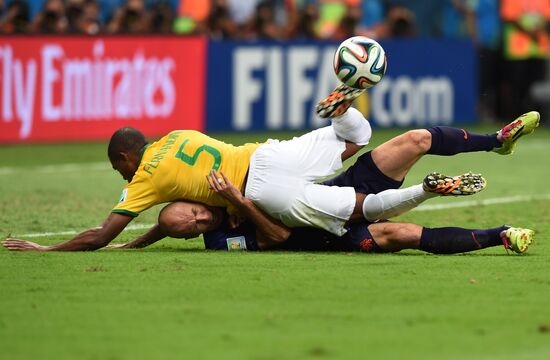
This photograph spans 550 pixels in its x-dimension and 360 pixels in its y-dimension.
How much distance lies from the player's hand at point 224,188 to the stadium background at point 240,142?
1.44 ft

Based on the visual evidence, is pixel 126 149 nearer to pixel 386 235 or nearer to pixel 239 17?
pixel 386 235

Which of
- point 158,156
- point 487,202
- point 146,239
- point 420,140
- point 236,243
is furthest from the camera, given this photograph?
point 487,202

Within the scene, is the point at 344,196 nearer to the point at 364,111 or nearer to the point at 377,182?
the point at 377,182

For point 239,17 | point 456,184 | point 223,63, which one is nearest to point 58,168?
point 223,63

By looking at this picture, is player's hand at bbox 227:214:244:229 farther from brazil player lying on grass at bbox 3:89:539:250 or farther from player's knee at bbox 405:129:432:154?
player's knee at bbox 405:129:432:154

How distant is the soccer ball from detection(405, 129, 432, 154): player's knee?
47 cm

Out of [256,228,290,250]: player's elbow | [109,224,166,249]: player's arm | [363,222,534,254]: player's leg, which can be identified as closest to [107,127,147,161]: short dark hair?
[109,224,166,249]: player's arm

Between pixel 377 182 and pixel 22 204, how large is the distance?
538cm

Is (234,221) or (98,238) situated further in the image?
(234,221)

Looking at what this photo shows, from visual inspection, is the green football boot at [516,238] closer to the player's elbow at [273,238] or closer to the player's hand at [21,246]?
the player's elbow at [273,238]

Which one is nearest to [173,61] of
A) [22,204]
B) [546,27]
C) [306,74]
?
[306,74]

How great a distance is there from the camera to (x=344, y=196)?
919 cm

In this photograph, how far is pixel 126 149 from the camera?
30.3ft

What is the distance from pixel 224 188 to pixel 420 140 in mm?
1441
